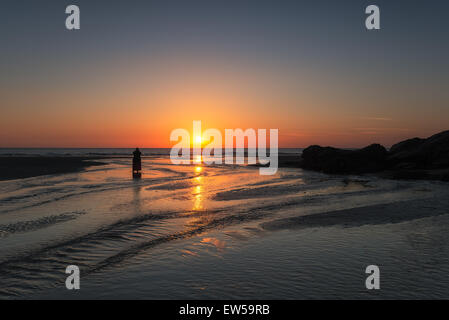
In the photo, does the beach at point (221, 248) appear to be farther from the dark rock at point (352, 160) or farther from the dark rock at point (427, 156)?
the dark rock at point (352, 160)

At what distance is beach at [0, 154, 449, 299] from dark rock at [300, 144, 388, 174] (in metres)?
20.5

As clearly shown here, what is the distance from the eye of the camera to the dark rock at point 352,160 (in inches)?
1385

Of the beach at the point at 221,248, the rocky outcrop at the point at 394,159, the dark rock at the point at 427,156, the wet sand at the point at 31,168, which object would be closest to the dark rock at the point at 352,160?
the rocky outcrop at the point at 394,159

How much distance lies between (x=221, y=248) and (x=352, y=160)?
104 ft

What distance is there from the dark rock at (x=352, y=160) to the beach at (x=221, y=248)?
20485mm

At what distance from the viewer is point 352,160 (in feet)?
119

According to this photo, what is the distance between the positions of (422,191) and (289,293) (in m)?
17.5

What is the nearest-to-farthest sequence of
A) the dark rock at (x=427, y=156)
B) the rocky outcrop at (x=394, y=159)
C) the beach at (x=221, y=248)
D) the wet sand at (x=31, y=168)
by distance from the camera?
the beach at (x=221, y=248) → the wet sand at (x=31, y=168) → the rocky outcrop at (x=394, y=159) → the dark rock at (x=427, y=156)

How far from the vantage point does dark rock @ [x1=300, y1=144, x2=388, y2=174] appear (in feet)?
115

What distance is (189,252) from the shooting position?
25.5ft

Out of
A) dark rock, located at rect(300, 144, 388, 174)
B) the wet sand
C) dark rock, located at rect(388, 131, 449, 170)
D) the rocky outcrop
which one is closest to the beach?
the wet sand
